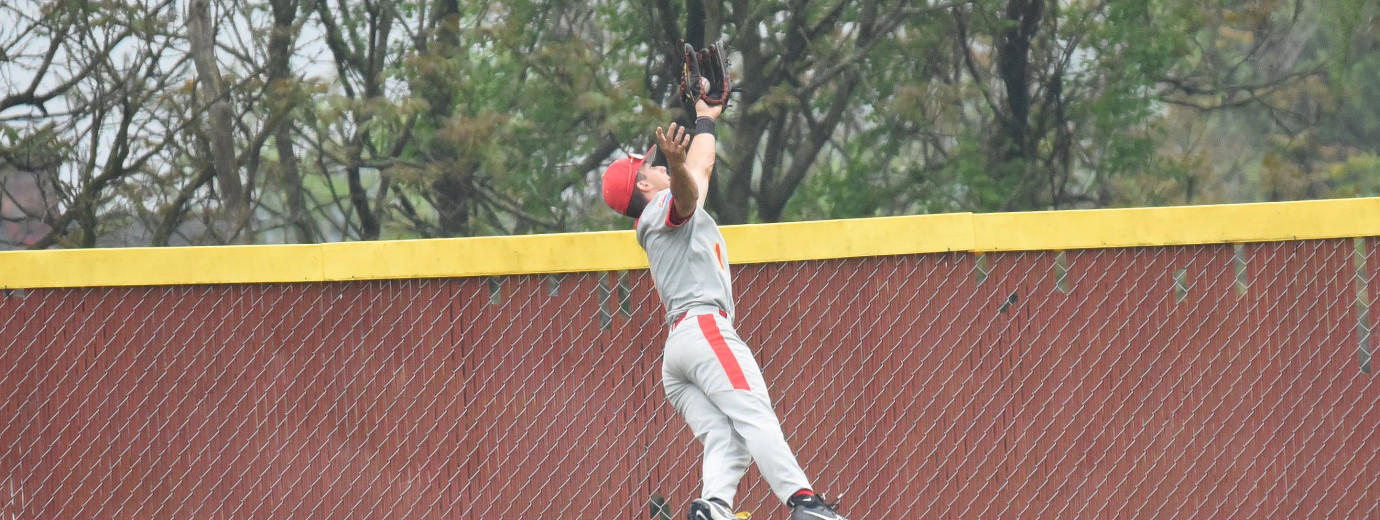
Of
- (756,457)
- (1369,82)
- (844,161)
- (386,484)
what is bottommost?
(386,484)

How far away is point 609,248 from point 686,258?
0.89 m

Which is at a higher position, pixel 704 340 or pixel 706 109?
pixel 706 109

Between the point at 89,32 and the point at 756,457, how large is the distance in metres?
8.59

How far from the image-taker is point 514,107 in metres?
10.7

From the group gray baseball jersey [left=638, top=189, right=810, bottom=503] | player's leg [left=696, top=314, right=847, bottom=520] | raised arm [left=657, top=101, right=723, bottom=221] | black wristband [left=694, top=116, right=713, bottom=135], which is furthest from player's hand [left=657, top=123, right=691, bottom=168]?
player's leg [left=696, top=314, right=847, bottom=520]

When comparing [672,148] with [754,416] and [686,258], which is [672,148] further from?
[754,416]

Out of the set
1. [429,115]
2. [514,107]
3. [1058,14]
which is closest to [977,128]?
[1058,14]

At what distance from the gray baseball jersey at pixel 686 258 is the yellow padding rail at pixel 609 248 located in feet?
2.52

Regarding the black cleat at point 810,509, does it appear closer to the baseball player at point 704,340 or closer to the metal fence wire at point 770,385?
the baseball player at point 704,340

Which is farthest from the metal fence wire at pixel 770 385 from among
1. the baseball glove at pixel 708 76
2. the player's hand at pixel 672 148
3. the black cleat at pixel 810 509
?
the player's hand at pixel 672 148

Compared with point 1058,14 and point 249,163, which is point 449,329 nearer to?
point 249,163

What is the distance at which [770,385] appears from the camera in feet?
16.4

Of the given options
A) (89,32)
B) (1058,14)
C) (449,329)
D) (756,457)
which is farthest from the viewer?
(1058,14)

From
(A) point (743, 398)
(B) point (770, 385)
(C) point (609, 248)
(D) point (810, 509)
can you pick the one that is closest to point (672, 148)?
(A) point (743, 398)
